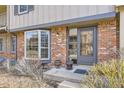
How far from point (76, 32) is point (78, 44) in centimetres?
67

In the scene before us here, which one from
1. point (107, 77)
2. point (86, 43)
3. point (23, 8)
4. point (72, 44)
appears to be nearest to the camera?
point (107, 77)

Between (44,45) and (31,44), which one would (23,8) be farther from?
Answer: (44,45)

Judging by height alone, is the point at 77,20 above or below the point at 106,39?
above

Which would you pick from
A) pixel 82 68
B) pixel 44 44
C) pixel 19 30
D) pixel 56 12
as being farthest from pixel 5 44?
pixel 82 68

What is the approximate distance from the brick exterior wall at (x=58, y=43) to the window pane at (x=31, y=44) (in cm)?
117

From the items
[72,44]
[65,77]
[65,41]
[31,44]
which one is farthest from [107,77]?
[31,44]

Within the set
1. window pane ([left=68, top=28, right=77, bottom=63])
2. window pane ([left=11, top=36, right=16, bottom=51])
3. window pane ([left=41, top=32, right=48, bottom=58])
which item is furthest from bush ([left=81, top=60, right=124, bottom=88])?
window pane ([left=11, top=36, right=16, bottom=51])

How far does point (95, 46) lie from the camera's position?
997 centimetres

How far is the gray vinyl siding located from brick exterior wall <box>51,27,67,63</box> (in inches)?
29.6

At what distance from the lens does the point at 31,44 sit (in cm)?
1323

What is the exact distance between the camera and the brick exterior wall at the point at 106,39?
29.7 feet

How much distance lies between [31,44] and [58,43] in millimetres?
2259

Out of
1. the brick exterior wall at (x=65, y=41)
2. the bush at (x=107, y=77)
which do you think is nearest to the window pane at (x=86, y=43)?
the brick exterior wall at (x=65, y=41)

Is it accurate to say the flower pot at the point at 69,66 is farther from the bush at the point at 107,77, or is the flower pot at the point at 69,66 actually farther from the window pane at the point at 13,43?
the window pane at the point at 13,43
